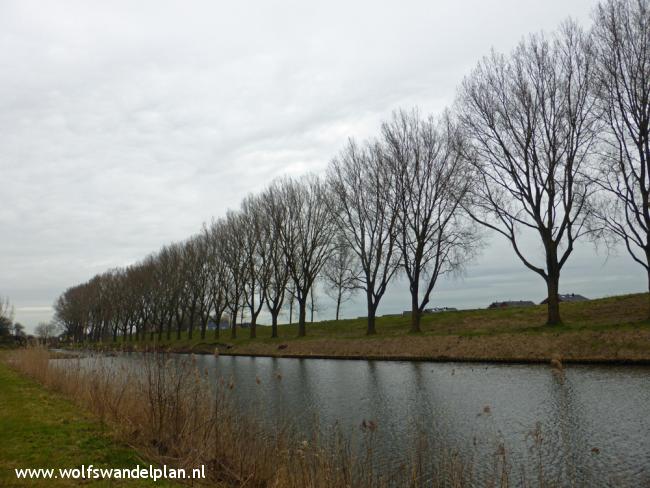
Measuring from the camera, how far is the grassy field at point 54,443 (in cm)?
701

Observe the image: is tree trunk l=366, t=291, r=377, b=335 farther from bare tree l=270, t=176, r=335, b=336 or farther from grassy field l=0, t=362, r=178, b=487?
grassy field l=0, t=362, r=178, b=487

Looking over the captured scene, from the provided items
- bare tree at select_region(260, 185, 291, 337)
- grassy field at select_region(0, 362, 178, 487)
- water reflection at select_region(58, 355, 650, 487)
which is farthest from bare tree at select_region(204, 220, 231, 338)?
grassy field at select_region(0, 362, 178, 487)

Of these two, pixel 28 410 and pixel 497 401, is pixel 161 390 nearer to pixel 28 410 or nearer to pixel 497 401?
pixel 28 410

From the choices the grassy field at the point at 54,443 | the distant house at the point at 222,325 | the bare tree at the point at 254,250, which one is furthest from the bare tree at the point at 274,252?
the grassy field at the point at 54,443

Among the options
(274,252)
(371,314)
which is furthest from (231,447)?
(274,252)

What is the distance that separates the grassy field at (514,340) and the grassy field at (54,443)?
9.93ft

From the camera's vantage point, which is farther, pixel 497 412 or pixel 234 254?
pixel 234 254

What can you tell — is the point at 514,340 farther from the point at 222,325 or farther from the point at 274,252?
the point at 222,325

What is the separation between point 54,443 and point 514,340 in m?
24.8

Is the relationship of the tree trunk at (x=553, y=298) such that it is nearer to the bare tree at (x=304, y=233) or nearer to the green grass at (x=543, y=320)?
the green grass at (x=543, y=320)

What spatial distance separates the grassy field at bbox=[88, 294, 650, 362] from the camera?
898 inches

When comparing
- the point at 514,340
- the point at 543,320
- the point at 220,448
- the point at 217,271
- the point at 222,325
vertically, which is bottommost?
the point at 222,325

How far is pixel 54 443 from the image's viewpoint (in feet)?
28.6

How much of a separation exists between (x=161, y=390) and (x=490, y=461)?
671cm
